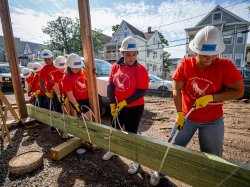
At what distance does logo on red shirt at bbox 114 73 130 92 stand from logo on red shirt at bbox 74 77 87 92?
3.24 feet

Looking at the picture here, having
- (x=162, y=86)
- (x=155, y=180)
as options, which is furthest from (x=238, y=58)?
(x=155, y=180)

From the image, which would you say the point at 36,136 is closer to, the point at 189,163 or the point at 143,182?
the point at 143,182

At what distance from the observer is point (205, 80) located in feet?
6.17

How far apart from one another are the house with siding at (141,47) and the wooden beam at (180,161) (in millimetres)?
24664

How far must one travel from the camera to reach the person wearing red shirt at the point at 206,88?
1.72 m

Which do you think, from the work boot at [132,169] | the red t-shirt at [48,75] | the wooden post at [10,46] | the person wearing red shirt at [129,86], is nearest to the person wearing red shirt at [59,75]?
the red t-shirt at [48,75]

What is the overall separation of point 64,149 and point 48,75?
2.02 metres

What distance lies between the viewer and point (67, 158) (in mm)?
3229

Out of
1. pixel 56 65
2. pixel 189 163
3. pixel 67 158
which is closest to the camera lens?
pixel 189 163

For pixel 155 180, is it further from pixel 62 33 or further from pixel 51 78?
pixel 62 33

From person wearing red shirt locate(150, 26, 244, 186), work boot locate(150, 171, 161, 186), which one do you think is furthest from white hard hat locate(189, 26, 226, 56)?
work boot locate(150, 171, 161, 186)

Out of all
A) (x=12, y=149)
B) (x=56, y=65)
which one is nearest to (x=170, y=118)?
(x=56, y=65)

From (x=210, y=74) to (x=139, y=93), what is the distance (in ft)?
3.38

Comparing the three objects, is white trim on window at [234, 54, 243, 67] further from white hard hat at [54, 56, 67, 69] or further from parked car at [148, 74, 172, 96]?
white hard hat at [54, 56, 67, 69]
